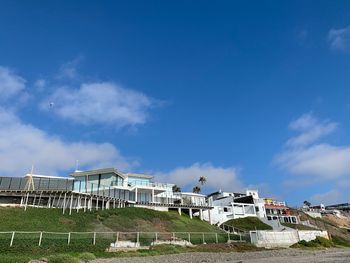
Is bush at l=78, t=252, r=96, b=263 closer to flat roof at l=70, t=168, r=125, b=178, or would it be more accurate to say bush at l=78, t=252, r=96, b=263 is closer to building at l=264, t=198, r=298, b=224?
flat roof at l=70, t=168, r=125, b=178

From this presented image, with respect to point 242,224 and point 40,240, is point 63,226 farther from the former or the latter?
point 242,224

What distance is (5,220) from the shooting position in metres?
37.5

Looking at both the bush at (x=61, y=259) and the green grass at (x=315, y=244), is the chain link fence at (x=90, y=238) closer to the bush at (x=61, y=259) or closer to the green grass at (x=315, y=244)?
the bush at (x=61, y=259)

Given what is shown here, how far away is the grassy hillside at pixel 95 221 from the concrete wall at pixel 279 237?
8.28 metres

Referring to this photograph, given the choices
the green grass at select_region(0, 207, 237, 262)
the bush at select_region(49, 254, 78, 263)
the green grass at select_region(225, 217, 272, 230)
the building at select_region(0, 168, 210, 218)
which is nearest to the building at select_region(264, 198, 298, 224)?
the green grass at select_region(225, 217, 272, 230)

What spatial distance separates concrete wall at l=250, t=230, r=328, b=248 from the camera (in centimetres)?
5103

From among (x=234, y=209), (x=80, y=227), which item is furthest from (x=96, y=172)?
(x=234, y=209)

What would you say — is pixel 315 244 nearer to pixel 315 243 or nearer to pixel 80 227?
pixel 315 243

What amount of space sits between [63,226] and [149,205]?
2377 centimetres

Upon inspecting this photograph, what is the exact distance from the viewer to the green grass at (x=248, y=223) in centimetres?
6462

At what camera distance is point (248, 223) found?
68.0m

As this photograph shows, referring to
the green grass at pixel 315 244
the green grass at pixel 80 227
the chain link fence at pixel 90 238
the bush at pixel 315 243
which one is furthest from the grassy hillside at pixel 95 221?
the green grass at pixel 315 244

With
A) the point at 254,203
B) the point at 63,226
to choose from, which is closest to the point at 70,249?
the point at 63,226

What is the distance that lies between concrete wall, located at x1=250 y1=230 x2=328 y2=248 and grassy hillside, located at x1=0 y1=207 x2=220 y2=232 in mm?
8284
